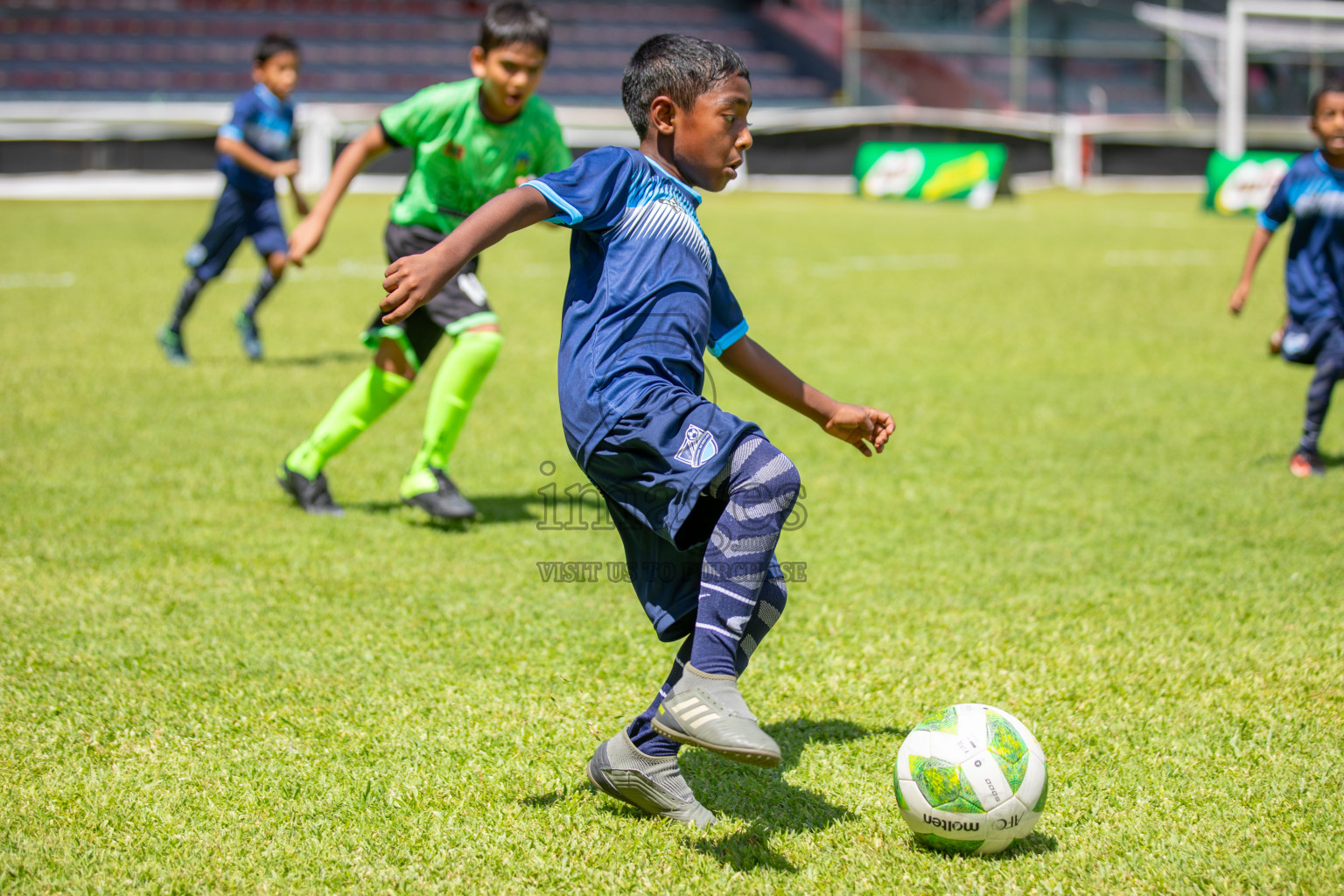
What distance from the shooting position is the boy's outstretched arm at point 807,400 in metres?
2.71

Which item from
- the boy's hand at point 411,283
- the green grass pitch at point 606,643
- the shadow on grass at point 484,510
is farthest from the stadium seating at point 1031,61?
the boy's hand at point 411,283

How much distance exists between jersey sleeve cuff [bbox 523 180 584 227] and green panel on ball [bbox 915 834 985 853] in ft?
4.74

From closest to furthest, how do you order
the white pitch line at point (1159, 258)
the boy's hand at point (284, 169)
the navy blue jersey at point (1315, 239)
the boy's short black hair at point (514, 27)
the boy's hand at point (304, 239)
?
the boy's short black hair at point (514, 27)
the boy's hand at point (304, 239)
the navy blue jersey at point (1315, 239)
the boy's hand at point (284, 169)
the white pitch line at point (1159, 258)

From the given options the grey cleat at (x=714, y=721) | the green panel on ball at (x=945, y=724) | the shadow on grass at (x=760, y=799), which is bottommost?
the shadow on grass at (x=760, y=799)

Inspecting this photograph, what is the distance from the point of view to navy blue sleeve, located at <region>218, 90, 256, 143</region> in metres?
8.58

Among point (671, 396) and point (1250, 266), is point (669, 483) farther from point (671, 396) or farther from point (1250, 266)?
point (1250, 266)

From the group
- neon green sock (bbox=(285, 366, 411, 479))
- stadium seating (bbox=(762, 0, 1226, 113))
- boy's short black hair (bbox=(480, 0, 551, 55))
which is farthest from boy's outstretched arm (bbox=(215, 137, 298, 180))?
stadium seating (bbox=(762, 0, 1226, 113))

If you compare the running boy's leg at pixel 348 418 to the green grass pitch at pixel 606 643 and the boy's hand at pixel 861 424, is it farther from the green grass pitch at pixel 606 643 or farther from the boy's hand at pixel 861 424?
the boy's hand at pixel 861 424

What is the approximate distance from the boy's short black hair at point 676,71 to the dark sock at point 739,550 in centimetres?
78

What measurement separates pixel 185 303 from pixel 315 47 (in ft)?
81.8

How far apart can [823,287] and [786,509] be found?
10.2 meters

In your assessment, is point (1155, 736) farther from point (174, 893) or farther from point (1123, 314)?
point (1123, 314)

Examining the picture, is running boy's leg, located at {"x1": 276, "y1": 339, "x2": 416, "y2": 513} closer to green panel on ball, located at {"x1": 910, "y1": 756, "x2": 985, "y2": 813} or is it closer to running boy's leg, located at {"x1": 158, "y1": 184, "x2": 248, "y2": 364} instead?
green panel on ball, located at {"x1": 910, "y1": 756, "x2": 985, "y2": 813}

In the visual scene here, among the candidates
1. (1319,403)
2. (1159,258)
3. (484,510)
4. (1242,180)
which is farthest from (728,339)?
(1242,180)
